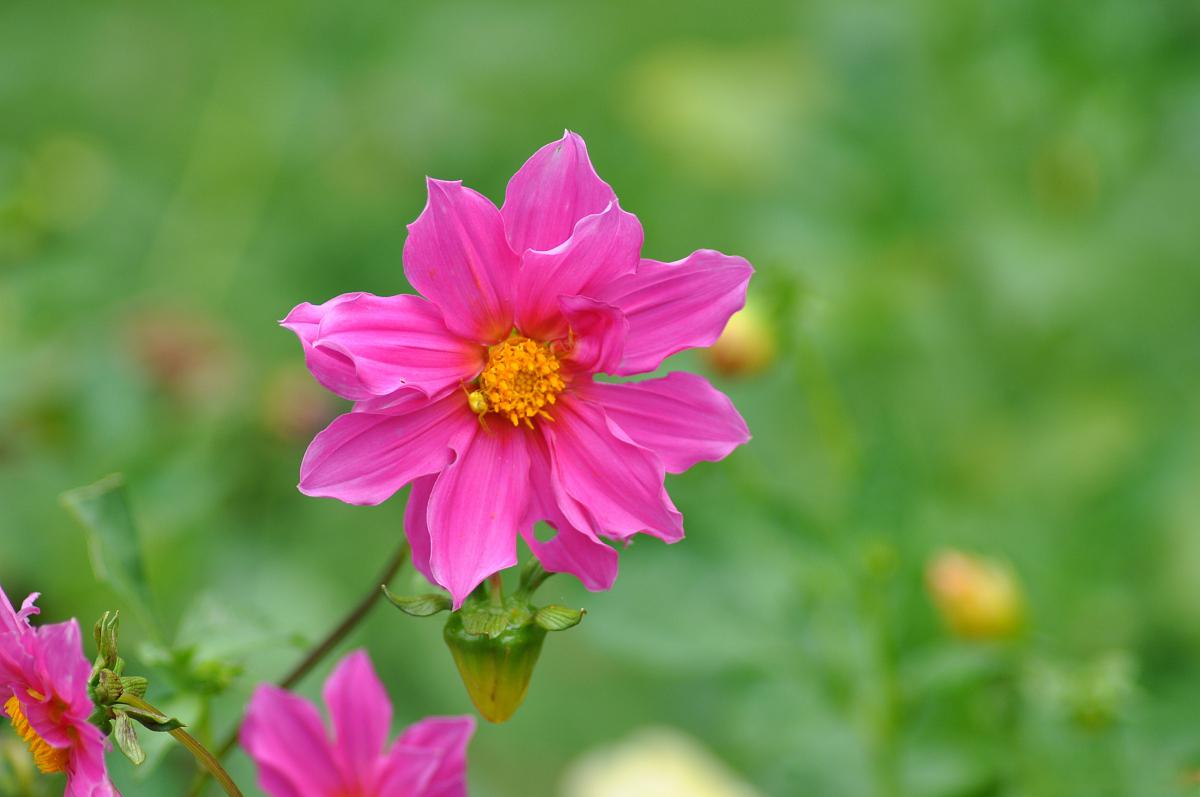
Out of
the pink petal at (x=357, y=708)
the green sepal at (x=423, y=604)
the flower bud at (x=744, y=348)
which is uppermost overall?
the flower bud at (x=744, y=348)

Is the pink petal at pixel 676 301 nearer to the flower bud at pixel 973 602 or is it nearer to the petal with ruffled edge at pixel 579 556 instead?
the petal with ruffled edge at pixel 579 556

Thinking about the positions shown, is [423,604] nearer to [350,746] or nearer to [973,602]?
[350,746]

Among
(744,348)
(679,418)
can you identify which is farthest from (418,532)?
(744,348)

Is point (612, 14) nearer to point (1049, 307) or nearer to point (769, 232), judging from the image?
point (769, 232)

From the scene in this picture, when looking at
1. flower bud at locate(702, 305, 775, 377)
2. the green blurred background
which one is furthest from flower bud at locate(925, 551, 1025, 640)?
flower bud at locate(702, 305, 775, 377)

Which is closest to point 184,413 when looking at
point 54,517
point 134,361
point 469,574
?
point 134,361

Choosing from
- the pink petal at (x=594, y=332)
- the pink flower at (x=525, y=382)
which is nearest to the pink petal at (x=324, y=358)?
the pink flower at (x=525, y=382)
